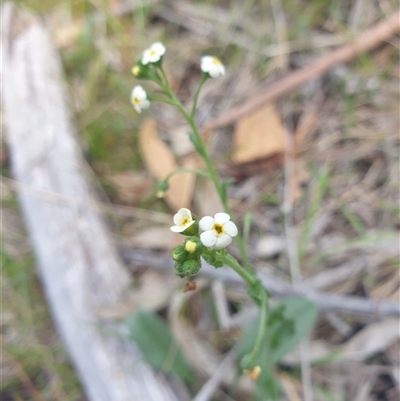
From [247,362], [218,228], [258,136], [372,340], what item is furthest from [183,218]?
[258,136]

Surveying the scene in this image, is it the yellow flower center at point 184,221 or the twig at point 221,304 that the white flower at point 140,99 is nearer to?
the yellow flower center at point 184,221

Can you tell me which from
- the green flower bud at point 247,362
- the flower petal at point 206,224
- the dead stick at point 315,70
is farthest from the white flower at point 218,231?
the dead stick at point 315,70

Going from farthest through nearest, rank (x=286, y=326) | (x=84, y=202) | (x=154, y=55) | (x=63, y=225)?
(x=84, y=202), (x=63, y=225), (x=286, y=326), (x=154, y=55)

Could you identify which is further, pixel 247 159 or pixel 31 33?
pixel 31 33

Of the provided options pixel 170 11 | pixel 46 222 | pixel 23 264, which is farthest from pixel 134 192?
pixel 170 11

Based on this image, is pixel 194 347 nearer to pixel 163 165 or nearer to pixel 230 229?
pixel 163 165

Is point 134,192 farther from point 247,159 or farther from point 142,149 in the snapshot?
point 247,159
